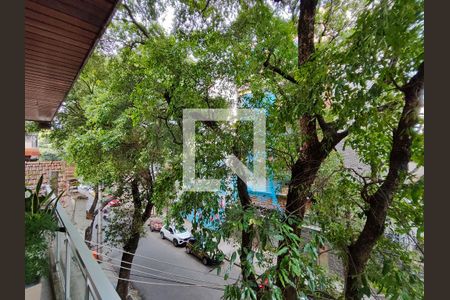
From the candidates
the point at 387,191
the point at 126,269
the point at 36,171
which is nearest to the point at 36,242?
the point at 36,171

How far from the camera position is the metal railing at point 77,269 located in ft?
2.12

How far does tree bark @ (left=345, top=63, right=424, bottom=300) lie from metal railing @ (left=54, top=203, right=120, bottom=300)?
1286 millimetres

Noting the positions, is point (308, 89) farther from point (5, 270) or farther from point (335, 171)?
point (5, 270)

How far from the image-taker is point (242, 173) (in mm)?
2148

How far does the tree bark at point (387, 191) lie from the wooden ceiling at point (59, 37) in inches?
55.6

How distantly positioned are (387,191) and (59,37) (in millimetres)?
2134

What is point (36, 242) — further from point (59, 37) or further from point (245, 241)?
point (245, 241)

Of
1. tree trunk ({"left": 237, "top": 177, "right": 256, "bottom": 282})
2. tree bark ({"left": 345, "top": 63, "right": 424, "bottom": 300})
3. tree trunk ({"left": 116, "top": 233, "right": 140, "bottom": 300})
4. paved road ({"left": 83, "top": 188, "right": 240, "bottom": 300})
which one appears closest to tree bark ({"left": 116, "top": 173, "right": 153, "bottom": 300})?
tree trunk ({"left": 116, "top": 233, "right": 140, "bottom": 300})

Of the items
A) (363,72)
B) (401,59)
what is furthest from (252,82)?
(401,59)

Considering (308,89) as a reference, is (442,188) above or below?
below

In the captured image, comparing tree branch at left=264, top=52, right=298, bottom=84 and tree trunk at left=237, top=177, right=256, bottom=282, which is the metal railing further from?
tree branch at left=264, top=52, right=298, bottom=84

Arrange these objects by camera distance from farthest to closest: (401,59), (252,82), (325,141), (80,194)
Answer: (80,194) < (252,82) < (325,141) < (401,59)

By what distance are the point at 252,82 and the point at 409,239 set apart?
159 centimetres

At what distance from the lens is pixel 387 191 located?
1319 mm
